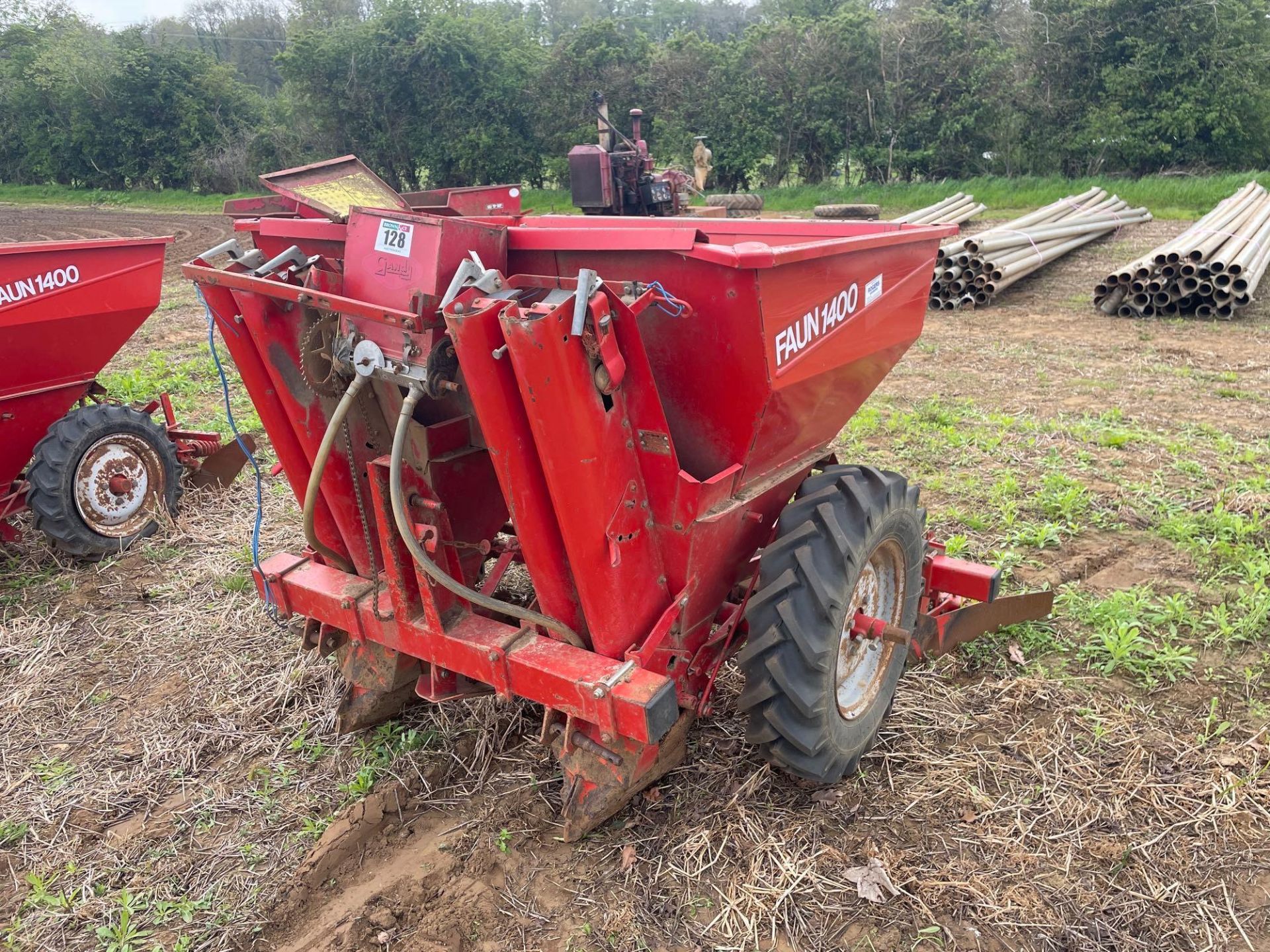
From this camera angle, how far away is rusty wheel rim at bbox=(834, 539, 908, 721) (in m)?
3.20

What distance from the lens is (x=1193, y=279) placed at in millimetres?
10492

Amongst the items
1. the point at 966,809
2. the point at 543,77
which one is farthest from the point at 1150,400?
the point at 543,77

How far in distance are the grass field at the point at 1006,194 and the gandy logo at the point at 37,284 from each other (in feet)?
52.5

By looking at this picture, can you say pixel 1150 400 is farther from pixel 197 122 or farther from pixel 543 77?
pixel 197 122

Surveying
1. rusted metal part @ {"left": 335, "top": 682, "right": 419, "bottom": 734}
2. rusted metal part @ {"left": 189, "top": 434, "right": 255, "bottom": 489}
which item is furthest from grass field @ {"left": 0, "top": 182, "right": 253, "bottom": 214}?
rusted metal part @ {"left": 335, "top": 682, "right": 419, "bottom": 734}

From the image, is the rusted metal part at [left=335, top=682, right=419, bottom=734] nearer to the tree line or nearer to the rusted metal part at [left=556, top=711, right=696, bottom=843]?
the rusted metal part at [left=556, top=711, right=696, bottom=843]

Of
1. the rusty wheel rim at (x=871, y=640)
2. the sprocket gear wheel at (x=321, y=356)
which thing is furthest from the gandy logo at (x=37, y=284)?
the rusty wheel rim at (x=871, y=640)

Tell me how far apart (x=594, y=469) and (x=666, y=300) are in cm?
51

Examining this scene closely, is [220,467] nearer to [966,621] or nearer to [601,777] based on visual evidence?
[601,777]

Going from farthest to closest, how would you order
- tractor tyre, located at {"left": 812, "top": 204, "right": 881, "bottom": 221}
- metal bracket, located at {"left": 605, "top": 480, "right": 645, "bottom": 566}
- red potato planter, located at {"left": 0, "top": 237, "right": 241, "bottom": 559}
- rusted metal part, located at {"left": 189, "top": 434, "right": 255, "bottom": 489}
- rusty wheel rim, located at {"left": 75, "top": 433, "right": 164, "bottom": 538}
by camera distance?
tractor tyre, located at {"left": 812, "top": 204, "right": 881, "bottom": 221} → rusted metal part, located at {"left": 189, "top": 434, "right": 255, "bottom": 489} → rusty wheel rim, located at {"left": 75, "top": 433, "right": 164, "bottom": 538} → red potato planter, located at {"left": 0, "top": 237, "right": 241, "bottom": 559} → metal bracket, located at {"left": 605, "top": 480, "right": 645, "bottom": 566}

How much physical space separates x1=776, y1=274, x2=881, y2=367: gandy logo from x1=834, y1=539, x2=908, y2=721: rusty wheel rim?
0.81m

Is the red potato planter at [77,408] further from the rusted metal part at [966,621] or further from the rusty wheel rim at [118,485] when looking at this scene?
the rusted metal part at [966,621]

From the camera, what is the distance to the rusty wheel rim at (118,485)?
5.10 meters

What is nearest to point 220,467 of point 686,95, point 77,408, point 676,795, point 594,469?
point 77,408
